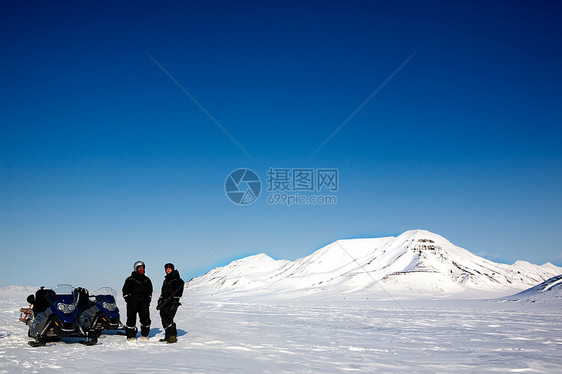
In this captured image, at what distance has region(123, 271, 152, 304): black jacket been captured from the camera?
12180mm

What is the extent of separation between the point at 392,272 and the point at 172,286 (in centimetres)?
12631

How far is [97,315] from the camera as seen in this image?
11.9m

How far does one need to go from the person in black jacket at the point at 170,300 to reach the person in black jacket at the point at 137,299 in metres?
0.47

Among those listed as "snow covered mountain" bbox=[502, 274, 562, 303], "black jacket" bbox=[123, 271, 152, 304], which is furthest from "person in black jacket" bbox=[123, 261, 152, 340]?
"snow covered mountain" bbox=[502, 274, 562, 303]

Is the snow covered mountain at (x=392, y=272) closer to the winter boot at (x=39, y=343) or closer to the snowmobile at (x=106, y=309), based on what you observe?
the snowmobile at (x=106, y=309)

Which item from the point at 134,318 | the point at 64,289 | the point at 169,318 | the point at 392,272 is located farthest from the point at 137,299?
the point at 392,272

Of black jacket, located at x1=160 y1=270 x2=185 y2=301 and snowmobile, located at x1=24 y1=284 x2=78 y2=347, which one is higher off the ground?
black jacket, located at x1=160 y1=270 x2=185 y2=301

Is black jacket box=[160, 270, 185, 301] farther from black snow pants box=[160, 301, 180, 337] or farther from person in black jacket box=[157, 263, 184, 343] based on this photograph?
black snow pants box=[160, 301, 180, 337]

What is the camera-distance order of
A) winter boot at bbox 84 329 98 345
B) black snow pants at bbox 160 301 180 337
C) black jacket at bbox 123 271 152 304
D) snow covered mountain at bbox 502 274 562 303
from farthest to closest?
1. snow covered mountain at bbox 502 274 562 303
2. black jacket at bbox 123 271 152 304
3. black snow pants at bbox 160 301 180 337
4. winter boot at bbox 84 329 98 345

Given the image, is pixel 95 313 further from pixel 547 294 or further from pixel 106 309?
pixel 547 294

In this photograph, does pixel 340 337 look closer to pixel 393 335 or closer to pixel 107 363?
pixel 393 335

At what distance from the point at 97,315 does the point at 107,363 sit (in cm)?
381

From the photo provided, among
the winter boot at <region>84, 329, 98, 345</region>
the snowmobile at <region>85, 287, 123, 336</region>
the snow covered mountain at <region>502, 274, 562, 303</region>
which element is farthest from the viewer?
the snow covered mountain at <region>502, 274, 562, 303</region>

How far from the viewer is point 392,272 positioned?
429 feet
